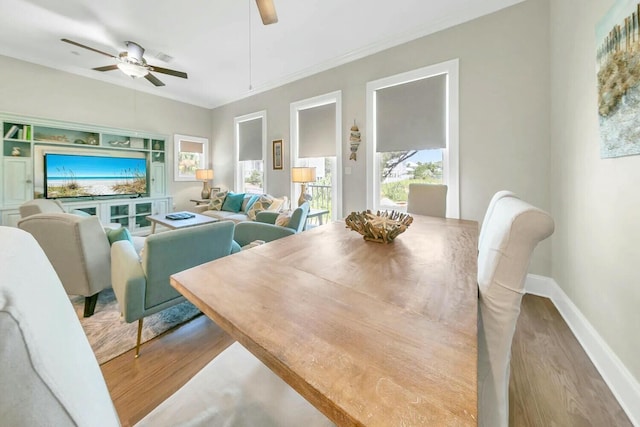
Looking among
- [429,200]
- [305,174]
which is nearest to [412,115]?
[429,200]

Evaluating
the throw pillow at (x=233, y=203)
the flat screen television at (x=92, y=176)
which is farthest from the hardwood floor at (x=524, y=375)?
the flat screen television at (x=92, y=176)

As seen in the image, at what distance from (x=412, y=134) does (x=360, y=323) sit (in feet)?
10.1

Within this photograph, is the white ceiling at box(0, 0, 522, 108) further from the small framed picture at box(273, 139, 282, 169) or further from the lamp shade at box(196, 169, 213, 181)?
the lamp shade at box(196, 169, 213, 181)

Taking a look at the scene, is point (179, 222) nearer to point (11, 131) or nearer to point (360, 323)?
point (11, 131)

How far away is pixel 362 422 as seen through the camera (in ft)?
Result: 1.15

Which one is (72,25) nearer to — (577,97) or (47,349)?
(47,349)

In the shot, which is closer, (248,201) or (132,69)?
(132,69)

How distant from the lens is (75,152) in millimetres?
4199

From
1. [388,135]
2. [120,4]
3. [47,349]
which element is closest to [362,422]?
[47,349]

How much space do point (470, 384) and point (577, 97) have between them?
255 cm

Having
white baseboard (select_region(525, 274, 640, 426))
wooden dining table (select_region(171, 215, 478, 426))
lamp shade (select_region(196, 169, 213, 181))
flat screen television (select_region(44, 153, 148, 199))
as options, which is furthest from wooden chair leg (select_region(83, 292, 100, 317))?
lamp shade (select_region(196, 169, 213, 181))

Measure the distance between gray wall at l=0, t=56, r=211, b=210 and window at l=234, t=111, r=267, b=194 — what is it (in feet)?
3.73

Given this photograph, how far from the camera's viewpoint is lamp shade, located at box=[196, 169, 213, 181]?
558 cm

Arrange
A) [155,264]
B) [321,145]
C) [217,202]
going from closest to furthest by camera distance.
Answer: [155,264] < [321,145] < [217,202]
